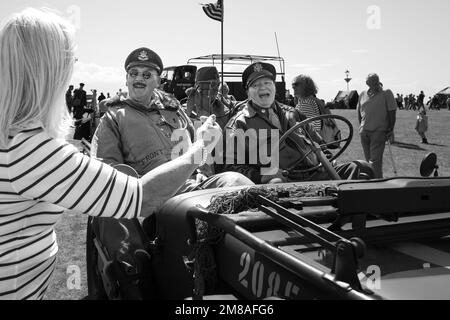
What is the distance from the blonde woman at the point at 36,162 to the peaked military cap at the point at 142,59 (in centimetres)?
237

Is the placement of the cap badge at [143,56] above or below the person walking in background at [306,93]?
above

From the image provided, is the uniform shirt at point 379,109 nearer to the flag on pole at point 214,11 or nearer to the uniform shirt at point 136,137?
the flag on pole at point 214,11

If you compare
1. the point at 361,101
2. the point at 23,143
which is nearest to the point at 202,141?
the point at 23,143

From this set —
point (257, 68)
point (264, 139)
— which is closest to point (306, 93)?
point (257, 68)

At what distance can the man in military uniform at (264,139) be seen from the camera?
3.66 meters

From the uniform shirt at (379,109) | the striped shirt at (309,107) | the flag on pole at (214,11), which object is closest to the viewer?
the striped shirt at (309,107)

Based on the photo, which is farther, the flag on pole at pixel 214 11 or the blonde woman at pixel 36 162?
the flag on pole at pixel 214 11

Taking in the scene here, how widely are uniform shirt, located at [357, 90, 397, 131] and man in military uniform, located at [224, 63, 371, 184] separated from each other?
3.51 metres

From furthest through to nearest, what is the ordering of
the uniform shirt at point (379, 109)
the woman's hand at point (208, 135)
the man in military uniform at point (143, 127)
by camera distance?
the uniform shirt at point (379, 109) < the man in military uniform at point (143, 127) < the woman's hand at point (208, 135)

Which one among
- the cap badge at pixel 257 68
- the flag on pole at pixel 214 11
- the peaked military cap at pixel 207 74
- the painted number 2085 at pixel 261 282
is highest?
the flag on pole at pixel 214 11

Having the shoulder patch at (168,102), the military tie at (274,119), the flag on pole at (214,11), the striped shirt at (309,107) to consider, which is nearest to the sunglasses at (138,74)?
the shoulder patch at (168,102)

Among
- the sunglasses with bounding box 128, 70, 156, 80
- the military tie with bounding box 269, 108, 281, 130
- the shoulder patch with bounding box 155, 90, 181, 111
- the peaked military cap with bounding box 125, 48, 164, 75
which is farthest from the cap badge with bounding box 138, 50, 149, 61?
the military tie with bounding box 269, 108, 281, 130

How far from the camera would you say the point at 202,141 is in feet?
5.92
